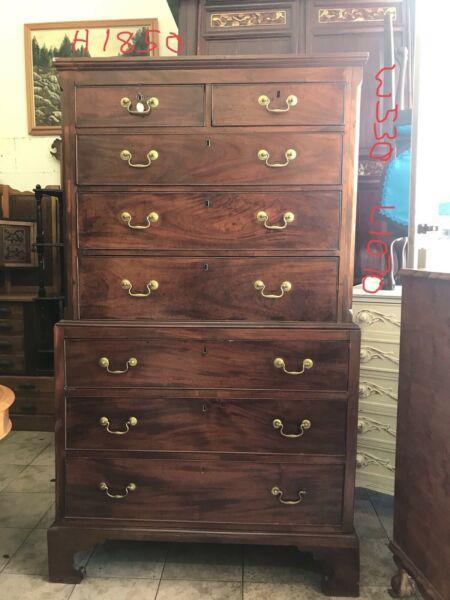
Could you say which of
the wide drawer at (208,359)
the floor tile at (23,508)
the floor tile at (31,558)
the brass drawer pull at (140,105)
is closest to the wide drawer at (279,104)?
the brass drawer pull at (140,105)

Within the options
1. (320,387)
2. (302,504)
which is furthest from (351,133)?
(302,504)

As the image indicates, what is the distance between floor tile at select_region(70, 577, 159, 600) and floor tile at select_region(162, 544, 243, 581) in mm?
83

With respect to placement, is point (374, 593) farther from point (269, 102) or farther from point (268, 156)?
point (269, 102)

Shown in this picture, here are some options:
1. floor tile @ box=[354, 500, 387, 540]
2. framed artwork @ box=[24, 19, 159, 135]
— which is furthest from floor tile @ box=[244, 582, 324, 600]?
framed artwork @ box=[24, 19, 159, 135]

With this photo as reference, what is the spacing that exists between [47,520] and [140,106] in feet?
5.66

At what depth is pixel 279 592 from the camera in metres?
1.61

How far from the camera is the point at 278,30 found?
2.21 metres

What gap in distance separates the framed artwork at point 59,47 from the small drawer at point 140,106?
5.40ft

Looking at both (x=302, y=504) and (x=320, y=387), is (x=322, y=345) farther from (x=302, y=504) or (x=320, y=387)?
(x=302, y=504)

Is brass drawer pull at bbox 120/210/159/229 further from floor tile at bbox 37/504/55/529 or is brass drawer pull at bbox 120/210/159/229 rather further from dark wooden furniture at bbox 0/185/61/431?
dark wooden furniture at bbox 0/185/61/431

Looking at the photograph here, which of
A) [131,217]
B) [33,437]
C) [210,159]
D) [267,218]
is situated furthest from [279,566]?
[33,437]

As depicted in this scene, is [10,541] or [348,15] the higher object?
[348,15]

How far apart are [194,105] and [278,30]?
983 millimetres

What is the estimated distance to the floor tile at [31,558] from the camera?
5.66 feet
